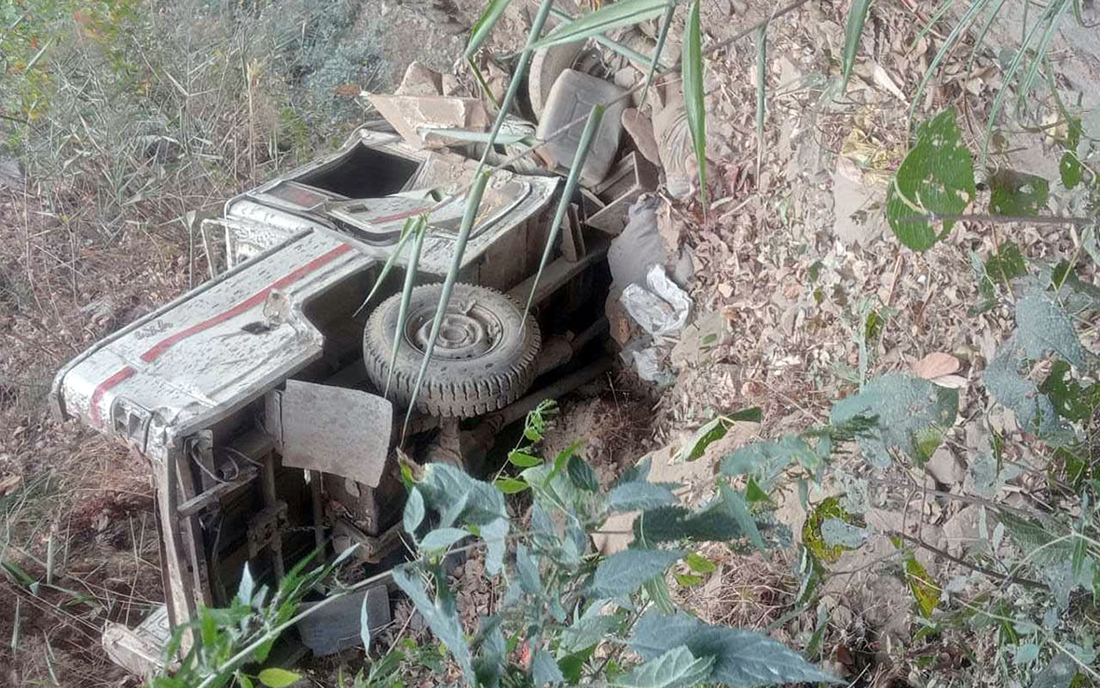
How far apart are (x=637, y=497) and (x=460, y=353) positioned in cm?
264

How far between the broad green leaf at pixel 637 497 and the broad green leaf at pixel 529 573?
107 millimetres

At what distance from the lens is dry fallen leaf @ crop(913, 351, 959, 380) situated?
109 inches

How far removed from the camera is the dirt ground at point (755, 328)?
8.40 ft

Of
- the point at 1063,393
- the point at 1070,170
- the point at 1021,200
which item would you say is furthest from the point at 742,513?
the point at 1021,200

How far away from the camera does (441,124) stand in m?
4.83

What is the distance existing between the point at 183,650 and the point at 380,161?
266cm

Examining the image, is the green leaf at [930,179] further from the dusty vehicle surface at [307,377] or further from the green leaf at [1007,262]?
the dusty vehicle surface at [307,377]

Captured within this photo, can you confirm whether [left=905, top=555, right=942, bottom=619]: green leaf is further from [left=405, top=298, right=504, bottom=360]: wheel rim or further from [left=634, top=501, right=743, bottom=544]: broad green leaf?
[left=405, top=298, right=504, bottom=360]: wheel rim

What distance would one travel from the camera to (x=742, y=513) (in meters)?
1.12

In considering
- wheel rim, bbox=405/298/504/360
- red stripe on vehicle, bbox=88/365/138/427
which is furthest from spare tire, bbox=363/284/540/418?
red stripe on vehicle, bbox=88/365/138/427

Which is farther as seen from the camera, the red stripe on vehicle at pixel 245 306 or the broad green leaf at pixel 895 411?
the red stripe on vehicle at pixel 245 306

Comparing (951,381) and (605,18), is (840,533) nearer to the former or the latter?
(605,18)

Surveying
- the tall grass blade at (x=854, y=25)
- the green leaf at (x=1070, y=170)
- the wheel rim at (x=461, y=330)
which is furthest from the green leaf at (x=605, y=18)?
the wheel rim at (x=461, y=330)

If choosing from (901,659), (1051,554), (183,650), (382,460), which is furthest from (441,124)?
(1051,554)
